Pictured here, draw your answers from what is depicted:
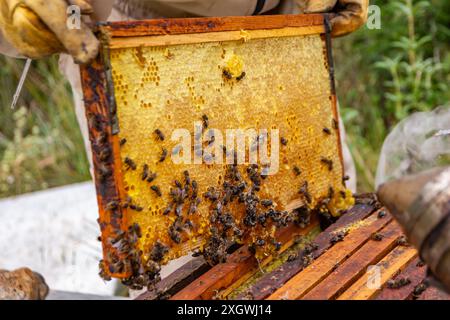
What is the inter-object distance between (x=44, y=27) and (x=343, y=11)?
160cm

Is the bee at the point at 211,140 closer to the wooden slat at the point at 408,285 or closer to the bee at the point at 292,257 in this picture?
the bee at the point at 292,257

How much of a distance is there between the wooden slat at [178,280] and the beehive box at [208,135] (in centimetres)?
10

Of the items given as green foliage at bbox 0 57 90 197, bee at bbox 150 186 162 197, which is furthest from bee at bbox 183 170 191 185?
green foliage at bbox 0 57 90 197

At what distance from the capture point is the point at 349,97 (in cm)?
604

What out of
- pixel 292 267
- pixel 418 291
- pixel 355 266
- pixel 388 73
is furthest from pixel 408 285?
pixel 388 73

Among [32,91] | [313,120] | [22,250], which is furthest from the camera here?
[32,91]

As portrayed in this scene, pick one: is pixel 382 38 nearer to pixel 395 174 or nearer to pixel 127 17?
pixel 395 174

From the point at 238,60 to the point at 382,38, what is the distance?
156 inches

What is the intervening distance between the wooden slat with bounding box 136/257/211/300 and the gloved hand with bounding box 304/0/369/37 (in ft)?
4.38

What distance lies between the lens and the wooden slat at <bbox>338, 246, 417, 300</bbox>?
193 cm

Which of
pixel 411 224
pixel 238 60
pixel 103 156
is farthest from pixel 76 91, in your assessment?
pixel 411 224

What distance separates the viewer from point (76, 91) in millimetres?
3297

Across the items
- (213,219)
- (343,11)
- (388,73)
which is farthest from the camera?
(388,73)

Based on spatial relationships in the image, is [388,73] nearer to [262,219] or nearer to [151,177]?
[262,219]
